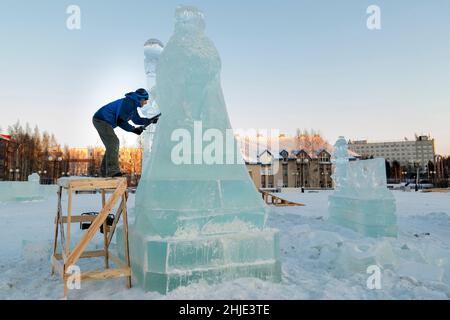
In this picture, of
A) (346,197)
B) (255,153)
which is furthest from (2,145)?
(346,197)

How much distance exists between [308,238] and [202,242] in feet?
12.9

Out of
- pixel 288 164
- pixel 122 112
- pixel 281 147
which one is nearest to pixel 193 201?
pixel 122 112

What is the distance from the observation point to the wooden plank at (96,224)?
3658 mm

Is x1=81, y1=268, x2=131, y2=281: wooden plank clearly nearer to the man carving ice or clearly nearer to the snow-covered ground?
the snow-covered ground

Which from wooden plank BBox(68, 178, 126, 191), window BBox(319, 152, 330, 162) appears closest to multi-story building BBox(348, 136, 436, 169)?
window BBox(319, 152, 330, 162)

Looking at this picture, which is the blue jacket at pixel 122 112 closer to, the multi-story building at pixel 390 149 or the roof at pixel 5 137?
the roof at pixel 5 137

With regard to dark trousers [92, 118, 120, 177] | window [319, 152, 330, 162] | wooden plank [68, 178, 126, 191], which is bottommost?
wooden plank [68, 178, 126, 191]

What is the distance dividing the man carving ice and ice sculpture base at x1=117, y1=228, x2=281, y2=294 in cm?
103

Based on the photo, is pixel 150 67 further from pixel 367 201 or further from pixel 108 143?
pixel 367 201

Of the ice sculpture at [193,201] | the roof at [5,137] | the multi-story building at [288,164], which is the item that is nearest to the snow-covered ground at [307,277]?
the ice sculpture at [193,201]

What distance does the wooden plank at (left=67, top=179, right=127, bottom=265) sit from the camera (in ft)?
12.0

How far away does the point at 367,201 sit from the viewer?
355 inches

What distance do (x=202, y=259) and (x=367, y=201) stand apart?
673 cm

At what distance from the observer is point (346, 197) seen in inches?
400
